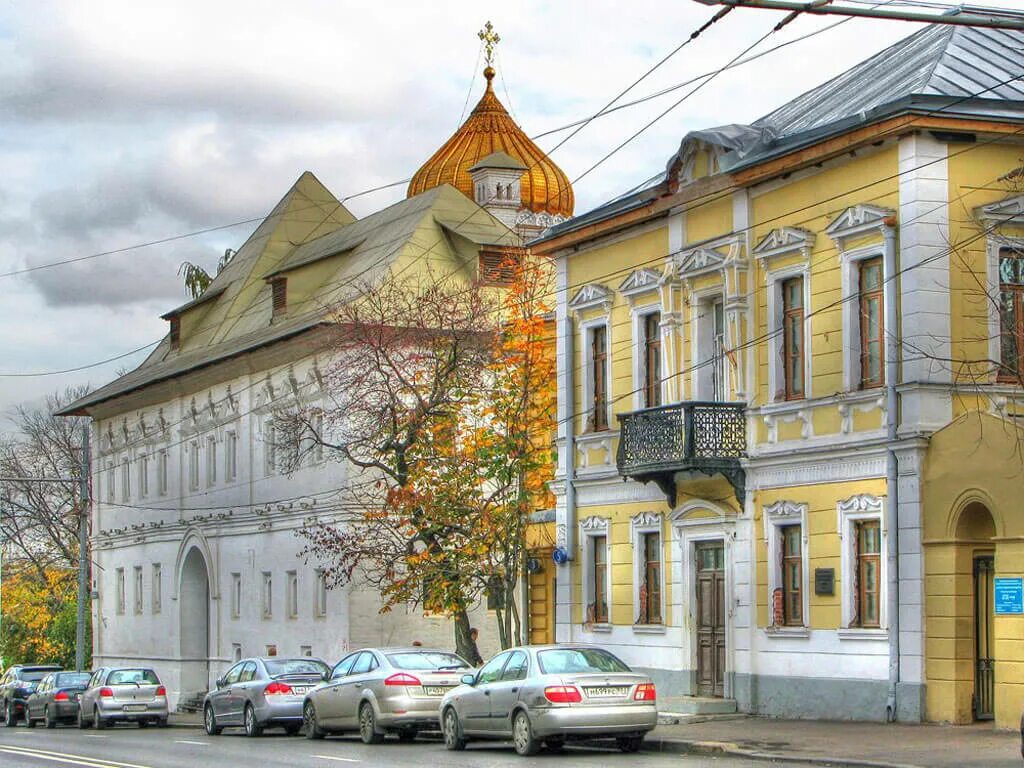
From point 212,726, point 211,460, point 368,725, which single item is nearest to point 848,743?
point 368,725

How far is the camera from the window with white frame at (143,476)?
64.4m

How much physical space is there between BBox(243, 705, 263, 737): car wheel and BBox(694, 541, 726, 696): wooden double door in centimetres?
766

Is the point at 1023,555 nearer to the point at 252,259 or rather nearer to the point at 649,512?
the point at 649,512

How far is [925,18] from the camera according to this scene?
16.0m

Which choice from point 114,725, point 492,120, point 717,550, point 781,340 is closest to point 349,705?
point 717,550

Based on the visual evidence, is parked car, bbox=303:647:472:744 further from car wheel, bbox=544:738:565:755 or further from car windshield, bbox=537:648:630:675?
car windshield, bbox=537:648:630:675

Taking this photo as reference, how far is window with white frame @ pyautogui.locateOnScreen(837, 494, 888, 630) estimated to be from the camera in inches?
1099

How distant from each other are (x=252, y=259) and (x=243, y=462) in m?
9.45

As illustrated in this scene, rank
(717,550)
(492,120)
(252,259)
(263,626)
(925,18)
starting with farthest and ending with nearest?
(492,120) → (252,259) → (263,626) → (717,550) → (925,18)

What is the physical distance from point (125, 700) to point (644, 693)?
19673 mm

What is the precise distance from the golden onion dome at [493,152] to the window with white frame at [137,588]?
1677 cm

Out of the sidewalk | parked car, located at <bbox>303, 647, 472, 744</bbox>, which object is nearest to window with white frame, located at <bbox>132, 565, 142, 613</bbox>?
parked car, located at <bbox>303, 647, 472, 744</bbox>

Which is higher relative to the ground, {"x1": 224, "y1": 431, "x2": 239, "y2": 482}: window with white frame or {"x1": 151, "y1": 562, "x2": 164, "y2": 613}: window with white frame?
{"x1": 224, "y1": 431, "x2": 239, "y2": 482}: window with white frame

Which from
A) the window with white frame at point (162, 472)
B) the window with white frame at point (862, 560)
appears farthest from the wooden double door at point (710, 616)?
the window with white frame at point (162, 472)
